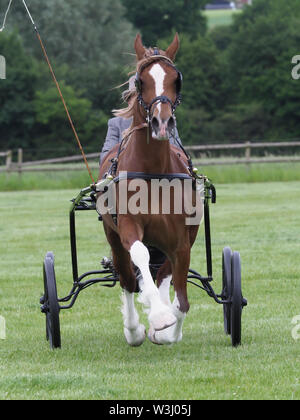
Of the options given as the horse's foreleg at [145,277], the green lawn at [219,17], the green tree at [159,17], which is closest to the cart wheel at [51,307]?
the horse's foreleg at [145,277]

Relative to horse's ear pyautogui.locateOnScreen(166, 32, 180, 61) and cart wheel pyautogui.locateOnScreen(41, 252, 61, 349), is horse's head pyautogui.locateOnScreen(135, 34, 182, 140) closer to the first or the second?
horse's ear pyautogui.locateOnScreen(166, 32, 180, 61)

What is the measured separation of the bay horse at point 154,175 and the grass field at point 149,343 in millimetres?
268

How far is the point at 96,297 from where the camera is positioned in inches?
319

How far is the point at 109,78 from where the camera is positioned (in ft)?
154

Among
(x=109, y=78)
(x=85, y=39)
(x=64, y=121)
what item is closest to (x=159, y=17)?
(x=85, y=39)

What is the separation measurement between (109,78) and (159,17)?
1506 cm

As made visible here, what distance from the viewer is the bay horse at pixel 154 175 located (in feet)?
15.4

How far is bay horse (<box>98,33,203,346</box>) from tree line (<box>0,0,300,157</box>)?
3644 centimetres

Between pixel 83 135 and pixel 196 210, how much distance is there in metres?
39.8

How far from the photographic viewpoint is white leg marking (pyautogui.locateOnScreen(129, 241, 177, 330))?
4.66 meters

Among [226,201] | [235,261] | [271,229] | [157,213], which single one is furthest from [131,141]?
[226,201]

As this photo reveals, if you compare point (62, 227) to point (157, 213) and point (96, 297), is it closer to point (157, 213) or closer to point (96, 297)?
point (96, 297)

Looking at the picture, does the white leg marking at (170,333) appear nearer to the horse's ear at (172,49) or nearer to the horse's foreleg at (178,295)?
the horse's foreleg at (178,295)
